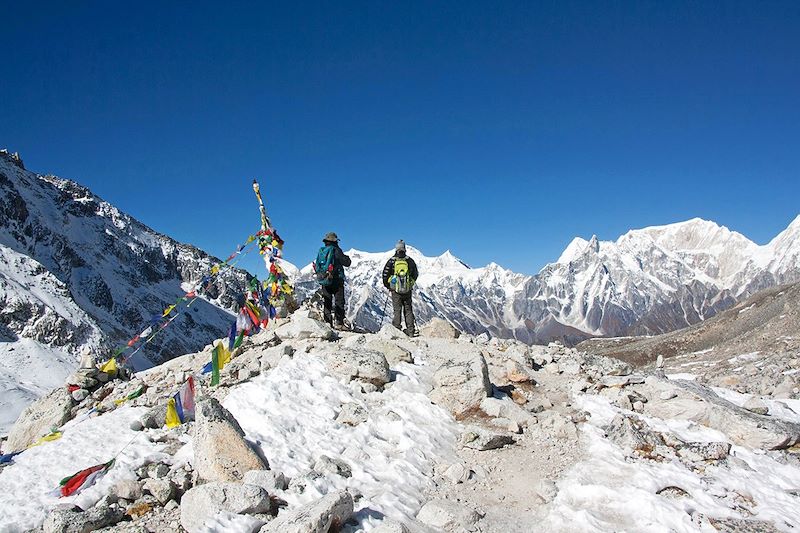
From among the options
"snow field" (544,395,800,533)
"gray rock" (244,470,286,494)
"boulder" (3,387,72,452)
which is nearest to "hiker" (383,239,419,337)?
"snow field" (544,395,800,533)

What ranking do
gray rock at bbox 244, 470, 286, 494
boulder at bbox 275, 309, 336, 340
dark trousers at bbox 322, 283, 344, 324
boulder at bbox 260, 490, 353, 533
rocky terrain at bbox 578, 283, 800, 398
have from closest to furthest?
boulder at bbox 260, 490, 353, 533
gray rock at bbox 244, 470, 286, 494
boulder at bbox 275, 309, 336, 340
dark trousers at bbox 322, 283, 344, 324
rocky terrain at bbox 578, 283, 800, 398

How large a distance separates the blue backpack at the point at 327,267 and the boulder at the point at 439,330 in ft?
14.6

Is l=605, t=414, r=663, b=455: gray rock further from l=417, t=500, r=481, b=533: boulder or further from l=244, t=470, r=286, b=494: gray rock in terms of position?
l=244, t=470, r=286, b=494: gray rock

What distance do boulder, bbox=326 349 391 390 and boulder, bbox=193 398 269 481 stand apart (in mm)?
4374

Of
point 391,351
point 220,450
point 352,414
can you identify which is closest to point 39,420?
point 220,450

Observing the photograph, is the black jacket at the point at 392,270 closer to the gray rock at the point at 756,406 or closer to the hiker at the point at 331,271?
the hiker at the point at 331,271

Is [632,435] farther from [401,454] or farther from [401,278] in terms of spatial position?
[401,278]

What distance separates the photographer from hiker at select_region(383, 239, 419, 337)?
65.7ft

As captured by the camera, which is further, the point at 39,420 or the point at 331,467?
the point at 39,420

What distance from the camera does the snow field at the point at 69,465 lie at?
7.95 metres

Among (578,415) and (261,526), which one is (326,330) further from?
(261,526)

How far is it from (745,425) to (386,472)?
29.8ft

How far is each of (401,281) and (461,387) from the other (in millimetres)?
7423

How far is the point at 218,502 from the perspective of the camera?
24.7ft
